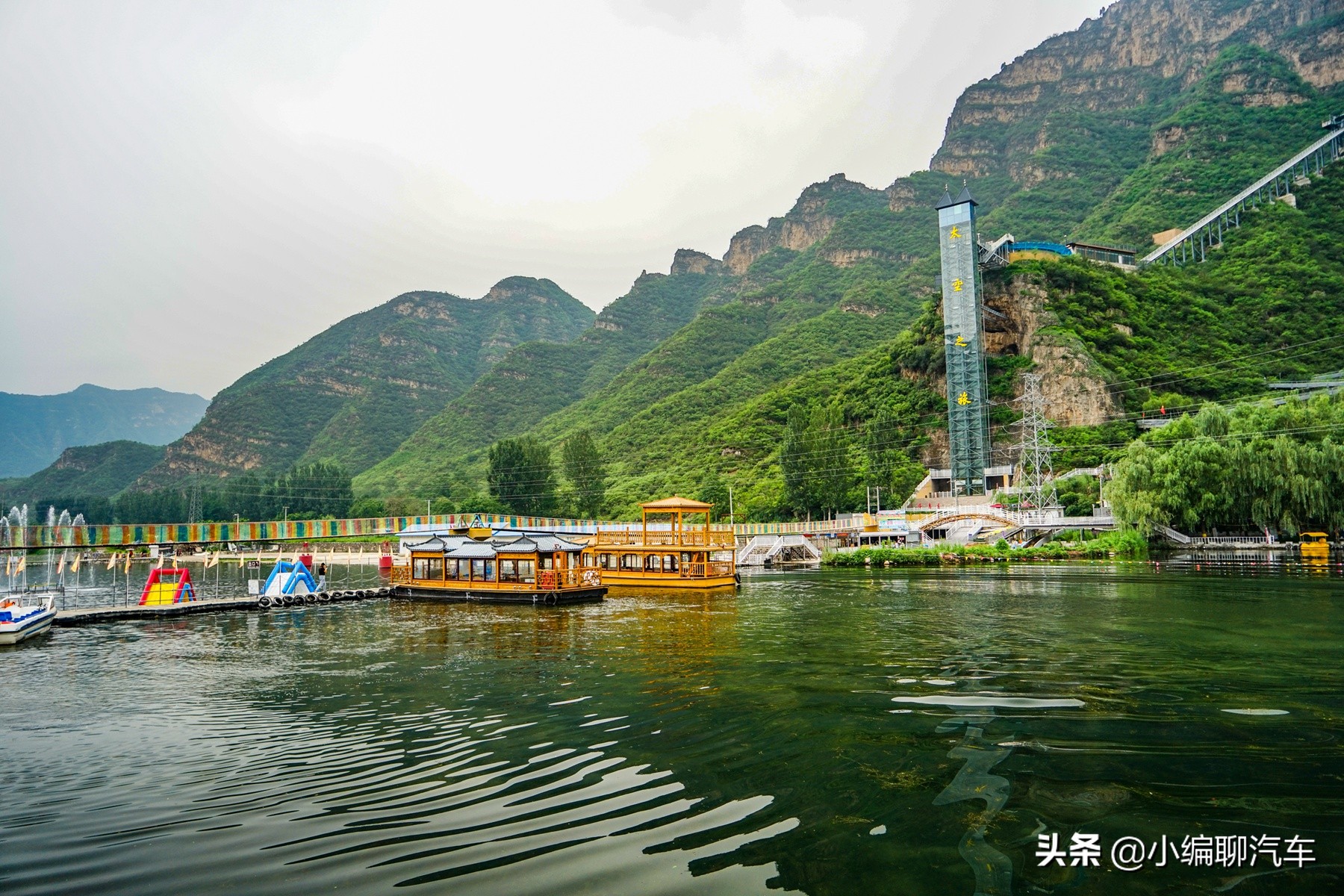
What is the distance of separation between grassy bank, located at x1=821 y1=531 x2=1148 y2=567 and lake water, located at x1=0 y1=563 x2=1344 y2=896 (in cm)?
3001

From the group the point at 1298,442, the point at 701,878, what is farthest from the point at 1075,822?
the point at 1298,442

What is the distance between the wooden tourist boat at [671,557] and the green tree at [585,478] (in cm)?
4283

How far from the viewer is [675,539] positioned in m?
45.5

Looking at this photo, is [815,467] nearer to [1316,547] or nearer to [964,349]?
[964,349]

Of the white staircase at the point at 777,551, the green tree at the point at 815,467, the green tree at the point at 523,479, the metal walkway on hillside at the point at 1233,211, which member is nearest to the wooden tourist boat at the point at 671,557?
the white staircase at the point at 777,551

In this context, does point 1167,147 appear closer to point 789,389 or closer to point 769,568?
point 789,389

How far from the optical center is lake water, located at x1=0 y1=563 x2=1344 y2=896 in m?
7.07

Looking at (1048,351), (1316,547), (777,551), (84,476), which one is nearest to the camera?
(1316,547)

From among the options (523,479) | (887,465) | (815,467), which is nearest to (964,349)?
(887,465)

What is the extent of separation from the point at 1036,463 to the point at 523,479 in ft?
201

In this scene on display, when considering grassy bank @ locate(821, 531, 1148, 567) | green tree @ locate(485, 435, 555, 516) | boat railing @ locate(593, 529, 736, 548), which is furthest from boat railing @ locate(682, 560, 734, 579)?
green tree @ locate(485, 435, 555, 516)

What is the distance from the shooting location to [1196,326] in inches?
3617

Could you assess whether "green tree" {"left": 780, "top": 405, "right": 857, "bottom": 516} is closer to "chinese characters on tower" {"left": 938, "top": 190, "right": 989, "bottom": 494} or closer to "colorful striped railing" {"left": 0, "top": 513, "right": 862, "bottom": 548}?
"chinese characters on tower" {"left": 938, "top": 190, "right": 989, "bottom": 494}

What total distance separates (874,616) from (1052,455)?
57.2m
